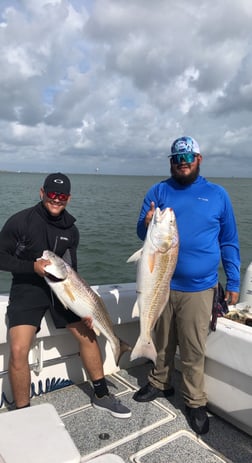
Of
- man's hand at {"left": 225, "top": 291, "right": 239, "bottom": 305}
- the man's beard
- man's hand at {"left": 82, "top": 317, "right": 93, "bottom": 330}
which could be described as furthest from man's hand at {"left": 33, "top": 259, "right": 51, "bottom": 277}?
man's hand at {"left": 225, "top": 291, "right": 239, "bottom": 305}

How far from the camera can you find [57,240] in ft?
11.6

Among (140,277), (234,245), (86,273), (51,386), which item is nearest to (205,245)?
(234,245)

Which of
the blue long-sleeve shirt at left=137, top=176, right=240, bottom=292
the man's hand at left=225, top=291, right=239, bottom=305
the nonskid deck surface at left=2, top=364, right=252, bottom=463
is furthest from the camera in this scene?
the man's hand at left=225, top=291, right=239, bottom=305

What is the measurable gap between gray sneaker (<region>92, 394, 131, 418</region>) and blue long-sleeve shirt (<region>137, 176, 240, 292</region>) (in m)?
1.21

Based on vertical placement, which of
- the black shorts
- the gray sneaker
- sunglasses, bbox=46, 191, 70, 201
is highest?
sunglasses, bbox=46, 191, 70, 201

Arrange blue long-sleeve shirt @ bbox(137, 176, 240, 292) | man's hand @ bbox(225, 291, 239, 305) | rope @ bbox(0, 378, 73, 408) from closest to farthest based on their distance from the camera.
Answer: blue long-sleeve shirt @ bbox(137, 176, 240, 292), man's hand @ bbox(225, 291, 239, 305), rope @ bbox(0, 378, 73, 408)

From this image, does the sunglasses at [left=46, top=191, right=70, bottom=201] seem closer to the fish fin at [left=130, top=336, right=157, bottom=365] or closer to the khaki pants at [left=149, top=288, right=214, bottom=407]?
the khaki pants at [left=149, top=288, right=214, bottom=407]

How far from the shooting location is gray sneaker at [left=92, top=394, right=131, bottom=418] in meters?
3.60

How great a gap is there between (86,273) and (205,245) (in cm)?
986

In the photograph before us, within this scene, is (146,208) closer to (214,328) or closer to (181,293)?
(181,293)

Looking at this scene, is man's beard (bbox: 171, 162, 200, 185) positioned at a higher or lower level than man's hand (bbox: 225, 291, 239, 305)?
higher

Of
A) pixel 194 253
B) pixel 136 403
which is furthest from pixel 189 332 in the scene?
pixel 136 403

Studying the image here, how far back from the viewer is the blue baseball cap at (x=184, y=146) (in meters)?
3.37

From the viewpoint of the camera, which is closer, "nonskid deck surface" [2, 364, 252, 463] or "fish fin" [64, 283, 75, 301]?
"nonskid deck surface" [2, 364, 252, 463]
